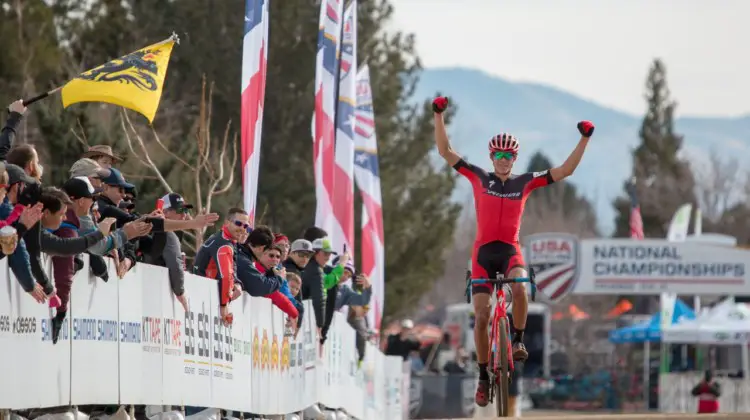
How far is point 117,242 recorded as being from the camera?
11344mm

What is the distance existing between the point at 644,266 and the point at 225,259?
37.2 m

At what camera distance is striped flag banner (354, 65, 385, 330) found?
28.6 m

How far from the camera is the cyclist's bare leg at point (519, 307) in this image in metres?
14.3

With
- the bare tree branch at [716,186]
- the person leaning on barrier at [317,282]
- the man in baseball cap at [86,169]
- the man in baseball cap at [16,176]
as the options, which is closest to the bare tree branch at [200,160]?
the person leaning on barrier at [317,282]

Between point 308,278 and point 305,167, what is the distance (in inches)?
781

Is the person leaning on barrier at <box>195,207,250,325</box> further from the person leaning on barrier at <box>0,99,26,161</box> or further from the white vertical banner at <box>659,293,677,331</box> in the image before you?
the white vertical banner at <box>659,293,677,331</box>

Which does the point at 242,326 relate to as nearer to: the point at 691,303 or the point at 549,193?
the point at 691,303

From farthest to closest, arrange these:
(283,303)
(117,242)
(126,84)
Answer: (283,303)
(126,84)
(117,242)

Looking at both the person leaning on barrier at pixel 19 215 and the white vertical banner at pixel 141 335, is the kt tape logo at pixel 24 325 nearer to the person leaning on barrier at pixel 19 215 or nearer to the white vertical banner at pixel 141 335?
the person leaning on barrier at pixel 19 215

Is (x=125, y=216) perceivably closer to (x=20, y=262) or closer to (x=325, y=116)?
(x=20, y=262)

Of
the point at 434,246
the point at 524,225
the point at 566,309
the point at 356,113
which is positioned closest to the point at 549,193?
the point at 524,225

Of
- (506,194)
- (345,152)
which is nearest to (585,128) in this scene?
(506,194)

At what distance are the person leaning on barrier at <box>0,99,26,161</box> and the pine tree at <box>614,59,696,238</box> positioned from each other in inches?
3328

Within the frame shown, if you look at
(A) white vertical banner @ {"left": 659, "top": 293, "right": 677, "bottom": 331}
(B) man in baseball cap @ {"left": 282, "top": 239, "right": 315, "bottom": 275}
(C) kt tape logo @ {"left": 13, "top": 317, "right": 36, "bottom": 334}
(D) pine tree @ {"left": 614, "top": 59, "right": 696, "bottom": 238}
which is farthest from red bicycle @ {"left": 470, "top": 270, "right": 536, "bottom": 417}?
(D) pine tree @ {"left": 614, "top": 59, "right": 696, "bottom": 238}
